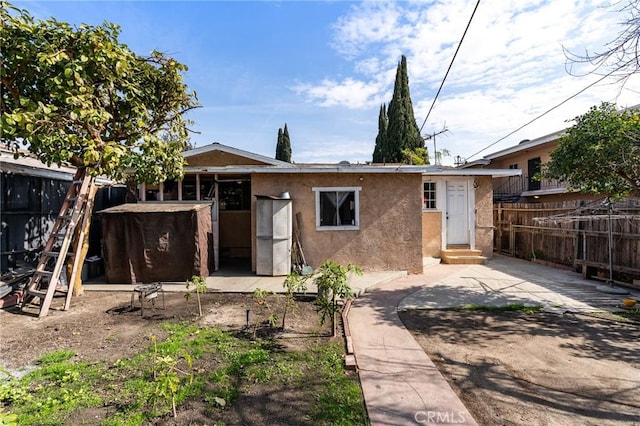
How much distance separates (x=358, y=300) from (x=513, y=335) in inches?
114

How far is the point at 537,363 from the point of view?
3912 millimetres

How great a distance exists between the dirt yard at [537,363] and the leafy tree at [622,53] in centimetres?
364

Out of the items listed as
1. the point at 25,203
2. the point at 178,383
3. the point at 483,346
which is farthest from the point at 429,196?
the point at 25,203

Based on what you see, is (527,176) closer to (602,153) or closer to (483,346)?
(602,153)

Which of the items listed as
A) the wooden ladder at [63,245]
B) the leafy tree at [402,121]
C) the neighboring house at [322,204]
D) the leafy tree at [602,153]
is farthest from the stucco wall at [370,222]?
the leafy tree at [402,121]

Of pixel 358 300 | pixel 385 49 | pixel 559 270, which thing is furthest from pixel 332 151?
pixel 358 300

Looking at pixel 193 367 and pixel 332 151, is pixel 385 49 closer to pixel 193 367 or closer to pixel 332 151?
pixel 193 367

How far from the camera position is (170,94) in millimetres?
7371

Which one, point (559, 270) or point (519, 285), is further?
point (559, 270)

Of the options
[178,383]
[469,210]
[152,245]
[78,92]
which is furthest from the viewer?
[469,210]

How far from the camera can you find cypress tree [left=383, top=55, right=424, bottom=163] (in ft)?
79.9

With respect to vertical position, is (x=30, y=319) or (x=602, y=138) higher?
(x=602, y=138)

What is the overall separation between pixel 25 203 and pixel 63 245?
258 cm

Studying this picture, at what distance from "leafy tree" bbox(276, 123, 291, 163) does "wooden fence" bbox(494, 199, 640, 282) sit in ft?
90.2
